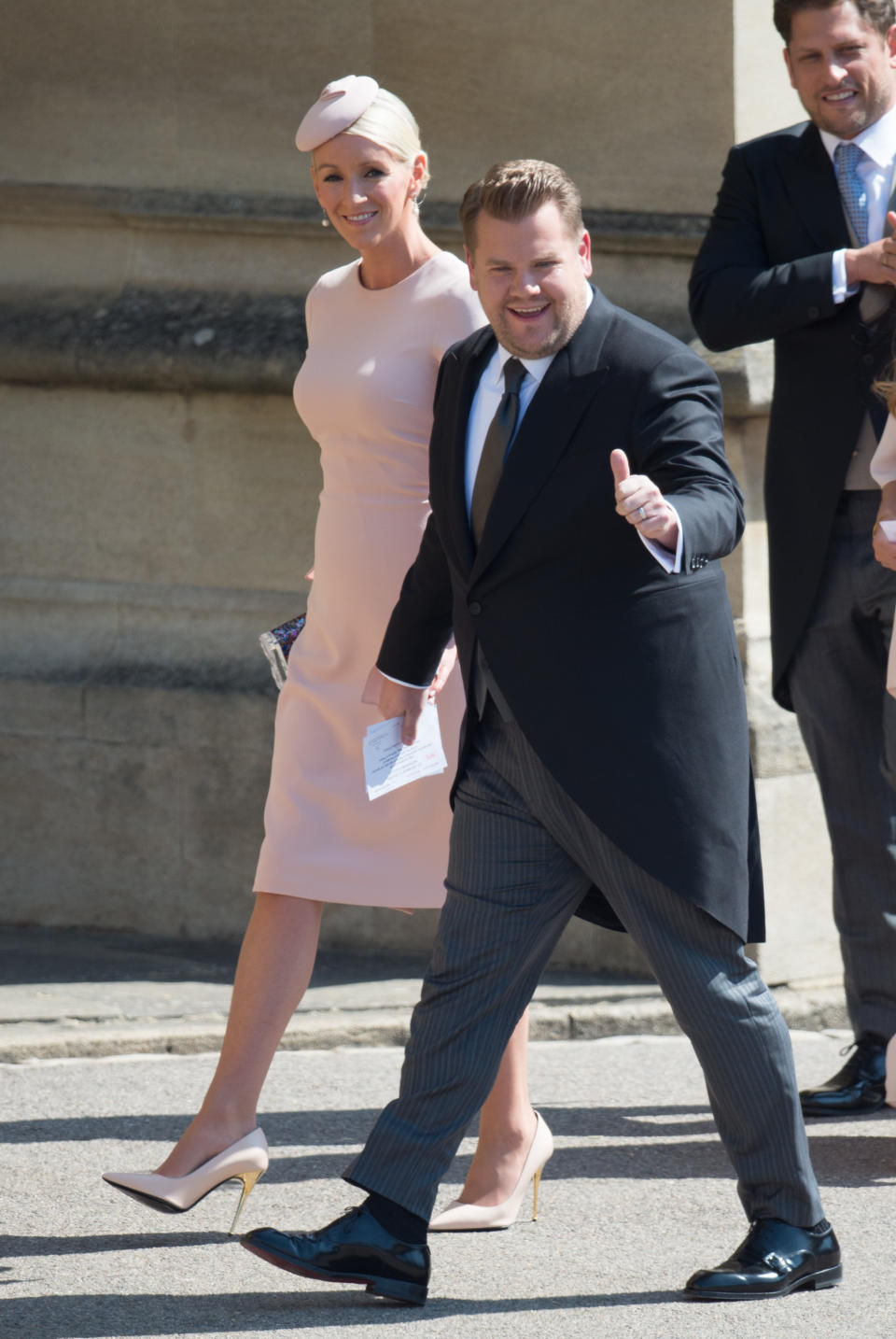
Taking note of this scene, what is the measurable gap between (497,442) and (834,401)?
1462 mm

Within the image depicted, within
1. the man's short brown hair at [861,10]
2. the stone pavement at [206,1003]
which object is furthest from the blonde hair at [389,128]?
the stone pavement at [206,1003]

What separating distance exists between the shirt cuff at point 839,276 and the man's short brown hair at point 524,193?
125 centimetres

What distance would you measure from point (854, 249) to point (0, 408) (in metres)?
3.29

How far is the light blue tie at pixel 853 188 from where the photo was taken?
526 centimetres

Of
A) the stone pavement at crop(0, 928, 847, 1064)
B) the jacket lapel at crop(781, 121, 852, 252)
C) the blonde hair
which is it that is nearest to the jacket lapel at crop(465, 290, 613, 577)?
the blonde hair

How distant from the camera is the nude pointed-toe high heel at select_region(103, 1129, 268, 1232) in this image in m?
4.35

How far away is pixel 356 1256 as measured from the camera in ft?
13.2

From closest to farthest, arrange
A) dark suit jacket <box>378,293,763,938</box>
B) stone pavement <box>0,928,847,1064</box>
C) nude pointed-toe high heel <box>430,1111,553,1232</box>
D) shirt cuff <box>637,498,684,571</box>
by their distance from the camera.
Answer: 1. shirt cuff <box>637,498,684,571</box>
2. dark suit jacket <box>378,293,763,938</box>
3. nude pointed-toe high heel <box>430,1111,553,1232</box>
4. stone pavement <box>0,928,847,1064</box>

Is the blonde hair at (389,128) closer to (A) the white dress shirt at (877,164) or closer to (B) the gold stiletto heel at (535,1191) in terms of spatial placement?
(A) the white dress shirt at (877,164)

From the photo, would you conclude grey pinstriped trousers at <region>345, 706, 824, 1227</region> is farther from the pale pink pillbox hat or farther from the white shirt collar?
the white shirt collar

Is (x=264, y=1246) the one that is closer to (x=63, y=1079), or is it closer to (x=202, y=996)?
(x=63, y=1079)

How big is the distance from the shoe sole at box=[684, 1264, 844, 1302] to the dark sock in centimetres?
48

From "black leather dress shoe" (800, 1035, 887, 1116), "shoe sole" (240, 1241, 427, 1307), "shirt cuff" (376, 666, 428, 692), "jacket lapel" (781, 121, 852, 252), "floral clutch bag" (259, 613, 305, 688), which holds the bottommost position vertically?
"shoe sole" (240, 1241, 427, 1307)

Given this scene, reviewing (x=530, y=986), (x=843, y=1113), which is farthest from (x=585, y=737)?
(x=843, y=1113)
